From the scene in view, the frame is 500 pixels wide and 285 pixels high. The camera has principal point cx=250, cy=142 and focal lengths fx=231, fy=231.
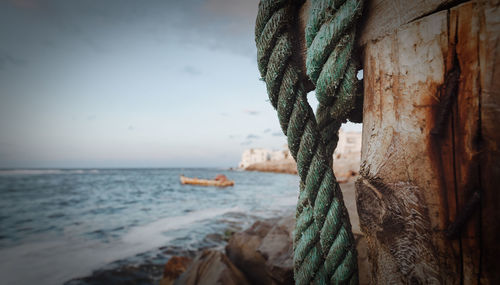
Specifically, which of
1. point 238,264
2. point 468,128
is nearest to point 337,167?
point 238,264

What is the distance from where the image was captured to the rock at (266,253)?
255 centimetres

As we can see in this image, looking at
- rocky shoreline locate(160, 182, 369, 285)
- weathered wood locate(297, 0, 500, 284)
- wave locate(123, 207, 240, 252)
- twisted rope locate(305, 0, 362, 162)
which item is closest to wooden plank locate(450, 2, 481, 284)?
weathered wood locate(297, 0, 500, 284)

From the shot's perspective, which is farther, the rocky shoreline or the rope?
the rocky shoreline

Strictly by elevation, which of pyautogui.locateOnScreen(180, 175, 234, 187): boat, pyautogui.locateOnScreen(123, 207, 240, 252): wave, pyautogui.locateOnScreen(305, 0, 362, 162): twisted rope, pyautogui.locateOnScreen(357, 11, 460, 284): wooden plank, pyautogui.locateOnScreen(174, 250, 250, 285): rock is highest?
pyautogui.locateOnScreen(305, 0, 362, 162): twisted rope

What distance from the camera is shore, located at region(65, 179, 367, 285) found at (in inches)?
103

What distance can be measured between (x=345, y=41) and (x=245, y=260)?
3442 millimetres

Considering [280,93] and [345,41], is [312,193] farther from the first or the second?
[345,41]

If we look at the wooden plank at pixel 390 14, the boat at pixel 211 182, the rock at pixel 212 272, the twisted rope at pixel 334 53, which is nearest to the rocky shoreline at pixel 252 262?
the rock at pixel 212 272

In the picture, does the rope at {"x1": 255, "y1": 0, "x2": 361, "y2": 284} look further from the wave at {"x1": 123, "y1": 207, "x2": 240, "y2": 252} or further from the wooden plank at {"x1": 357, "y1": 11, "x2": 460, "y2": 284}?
the wave at {"x1": 123, "y1": 207, "x2": 240, "y2": 252}

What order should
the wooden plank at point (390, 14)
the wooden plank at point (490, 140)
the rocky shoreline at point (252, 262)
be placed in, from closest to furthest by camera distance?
1. the wooden plank at point (490, 140)
2. the wooden plank at point (390, 14)
3. the rocky shoreline at point (252, 262)

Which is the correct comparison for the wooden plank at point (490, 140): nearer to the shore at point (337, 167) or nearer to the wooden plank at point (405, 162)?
the wooden plank at point (405, 162)

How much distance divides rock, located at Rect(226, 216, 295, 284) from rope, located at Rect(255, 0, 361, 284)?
1683mm

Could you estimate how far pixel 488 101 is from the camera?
546 mm

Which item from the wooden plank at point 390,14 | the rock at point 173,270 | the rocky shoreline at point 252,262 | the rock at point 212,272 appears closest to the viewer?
the wooden plank at point 390,14
